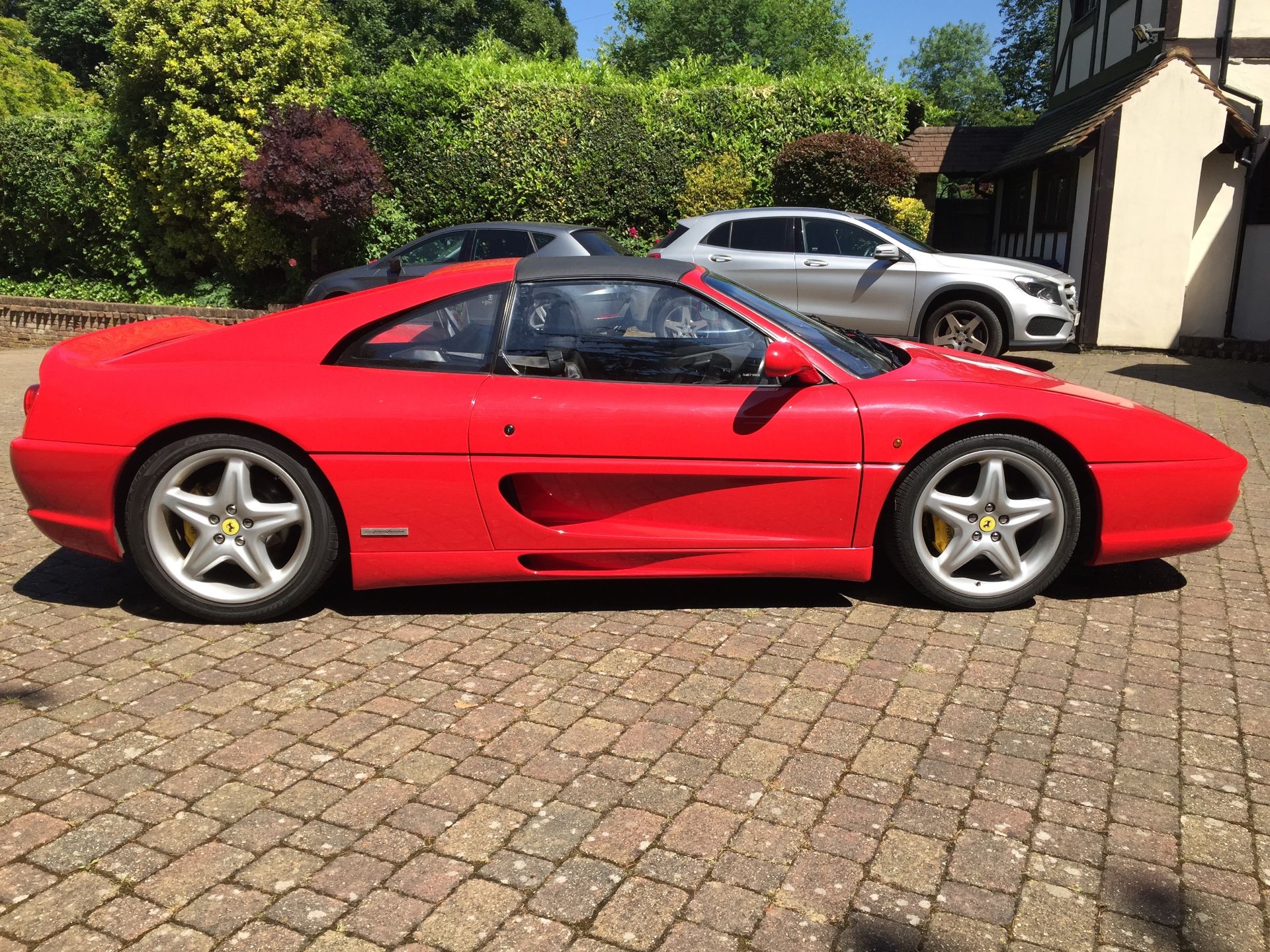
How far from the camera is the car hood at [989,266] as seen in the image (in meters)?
11.0

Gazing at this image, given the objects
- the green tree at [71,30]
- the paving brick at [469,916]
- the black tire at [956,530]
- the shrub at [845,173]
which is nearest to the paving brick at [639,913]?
the paving brick at [469,916]

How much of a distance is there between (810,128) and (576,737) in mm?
15258

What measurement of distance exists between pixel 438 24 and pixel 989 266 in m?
41.6

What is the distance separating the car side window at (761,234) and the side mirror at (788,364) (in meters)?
7.67

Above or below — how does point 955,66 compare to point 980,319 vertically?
above

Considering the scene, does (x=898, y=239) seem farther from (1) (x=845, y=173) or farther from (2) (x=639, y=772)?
(2) (x=639, y=772)

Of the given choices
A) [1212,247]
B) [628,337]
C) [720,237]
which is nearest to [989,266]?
[720,237]

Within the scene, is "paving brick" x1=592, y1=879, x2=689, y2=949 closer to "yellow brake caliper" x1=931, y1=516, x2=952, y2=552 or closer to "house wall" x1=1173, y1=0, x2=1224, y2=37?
"yellow brake caliper" x1=931, y1=516, x2=952, y2=552

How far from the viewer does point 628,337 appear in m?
4.40

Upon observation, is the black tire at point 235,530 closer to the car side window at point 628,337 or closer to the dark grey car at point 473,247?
the car side window at point 628,337

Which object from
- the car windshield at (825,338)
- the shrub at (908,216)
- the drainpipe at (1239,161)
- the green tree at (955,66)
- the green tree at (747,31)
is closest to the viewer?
the car windshield at (825,338)

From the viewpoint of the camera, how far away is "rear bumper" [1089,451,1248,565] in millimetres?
4348

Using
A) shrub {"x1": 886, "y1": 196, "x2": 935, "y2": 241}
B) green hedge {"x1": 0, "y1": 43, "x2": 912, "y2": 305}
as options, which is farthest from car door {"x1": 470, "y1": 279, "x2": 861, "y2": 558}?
shrub {"x1": 886, "y1": 196, "x2": 935, "y2": 241}

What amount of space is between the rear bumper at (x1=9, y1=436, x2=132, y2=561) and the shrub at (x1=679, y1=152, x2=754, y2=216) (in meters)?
13.2
